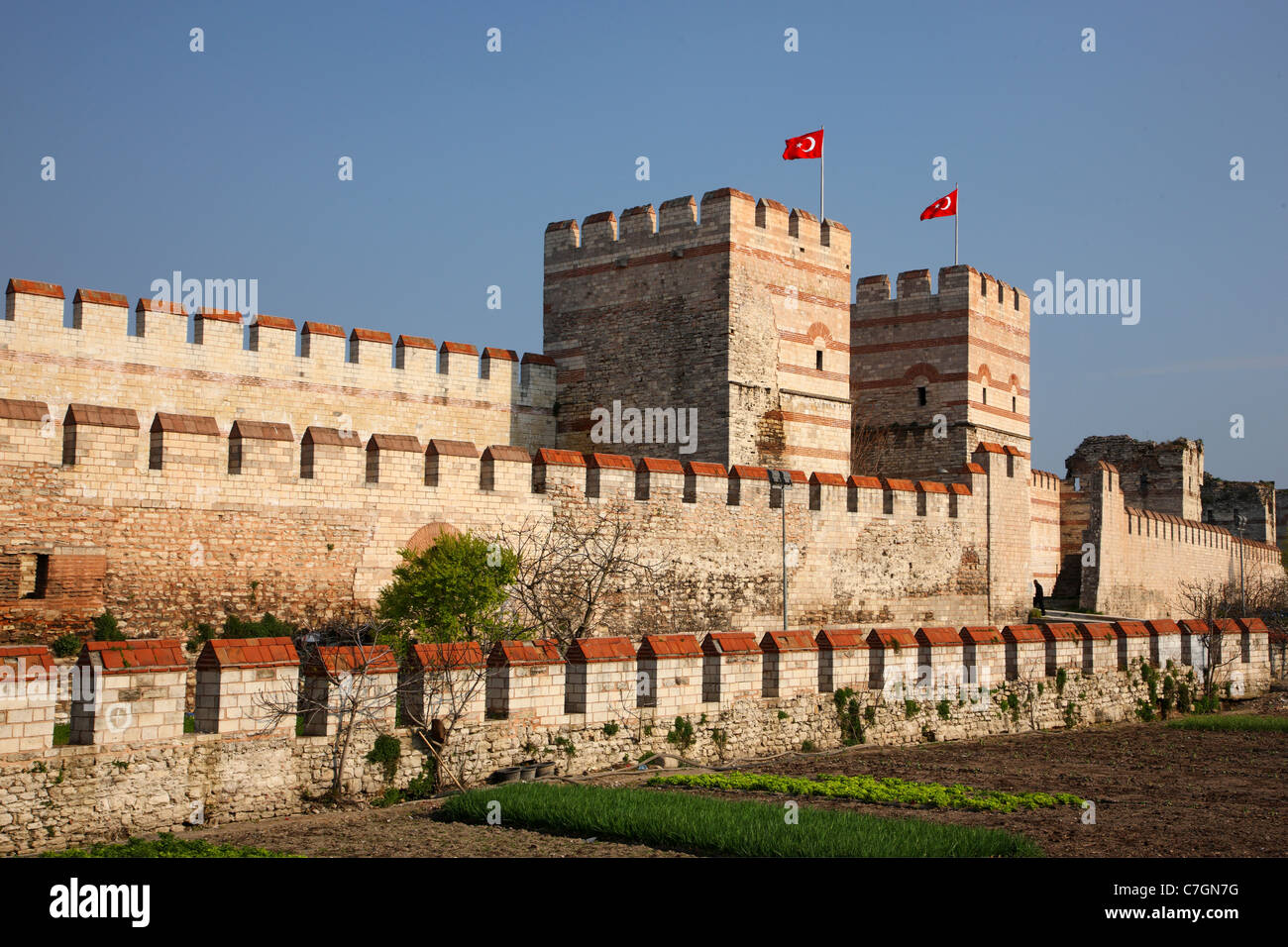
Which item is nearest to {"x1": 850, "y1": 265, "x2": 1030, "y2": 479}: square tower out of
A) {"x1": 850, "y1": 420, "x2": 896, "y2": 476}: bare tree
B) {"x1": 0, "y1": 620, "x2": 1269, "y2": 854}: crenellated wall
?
{"x1": 850, "y1": 420, "x2": 896, "y2": 476}: bare tree

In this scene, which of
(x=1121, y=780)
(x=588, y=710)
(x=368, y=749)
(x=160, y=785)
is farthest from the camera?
(x=1121, y=780)

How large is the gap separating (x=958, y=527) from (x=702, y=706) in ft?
43.1

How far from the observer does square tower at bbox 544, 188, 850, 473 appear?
908 inches

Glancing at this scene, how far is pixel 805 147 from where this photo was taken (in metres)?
25.8

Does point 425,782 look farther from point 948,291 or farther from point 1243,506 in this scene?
point 1243,506

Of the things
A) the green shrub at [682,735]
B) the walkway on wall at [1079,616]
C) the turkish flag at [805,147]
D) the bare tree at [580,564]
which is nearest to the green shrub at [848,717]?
the green shrub at [682,735]

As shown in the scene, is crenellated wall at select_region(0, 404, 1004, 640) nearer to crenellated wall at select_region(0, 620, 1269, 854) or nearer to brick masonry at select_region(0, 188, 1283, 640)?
brick masonry at select_region(0, 188, 1283, 640)

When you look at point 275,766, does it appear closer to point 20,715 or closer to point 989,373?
point 20,715

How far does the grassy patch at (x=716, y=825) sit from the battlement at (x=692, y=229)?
50.4 feet

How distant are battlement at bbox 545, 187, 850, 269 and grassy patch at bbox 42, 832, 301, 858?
56.2 feet

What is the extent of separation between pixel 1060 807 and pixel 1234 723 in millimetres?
7042

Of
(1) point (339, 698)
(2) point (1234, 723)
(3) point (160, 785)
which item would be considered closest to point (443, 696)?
(1) point (339, 698)

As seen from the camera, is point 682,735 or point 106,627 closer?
point 682,735
